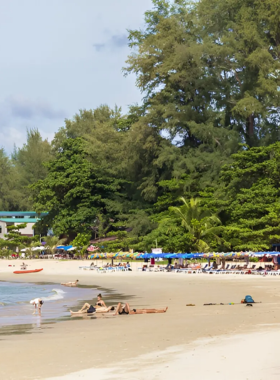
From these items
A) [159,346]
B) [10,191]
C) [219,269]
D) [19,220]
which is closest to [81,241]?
[219,269]

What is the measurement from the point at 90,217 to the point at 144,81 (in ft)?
51.9

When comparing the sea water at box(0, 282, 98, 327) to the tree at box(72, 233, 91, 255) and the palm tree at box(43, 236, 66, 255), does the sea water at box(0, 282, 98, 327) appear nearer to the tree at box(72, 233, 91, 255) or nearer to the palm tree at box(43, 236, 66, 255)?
the tree at box(72, 233, 91, 255)

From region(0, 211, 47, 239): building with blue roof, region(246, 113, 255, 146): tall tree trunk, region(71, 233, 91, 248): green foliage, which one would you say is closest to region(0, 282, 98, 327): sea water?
region(71, 233, 91, 248): green foliage

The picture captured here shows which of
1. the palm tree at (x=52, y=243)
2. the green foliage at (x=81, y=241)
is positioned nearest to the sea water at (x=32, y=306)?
the green foliage at (x=81, y=241)

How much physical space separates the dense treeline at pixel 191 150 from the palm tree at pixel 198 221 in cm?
9

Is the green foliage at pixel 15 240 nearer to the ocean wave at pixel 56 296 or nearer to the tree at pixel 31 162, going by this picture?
the tree at pixel 31 162

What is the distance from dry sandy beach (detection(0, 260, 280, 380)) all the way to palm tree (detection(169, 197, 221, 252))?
2390 cm

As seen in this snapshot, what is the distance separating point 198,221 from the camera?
1800 inches

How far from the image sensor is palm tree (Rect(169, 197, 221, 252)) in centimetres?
4475

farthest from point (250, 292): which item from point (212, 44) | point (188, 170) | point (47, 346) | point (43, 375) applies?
point (212, 44)

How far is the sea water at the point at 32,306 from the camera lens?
55.0ft

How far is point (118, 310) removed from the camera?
1739 centimetres

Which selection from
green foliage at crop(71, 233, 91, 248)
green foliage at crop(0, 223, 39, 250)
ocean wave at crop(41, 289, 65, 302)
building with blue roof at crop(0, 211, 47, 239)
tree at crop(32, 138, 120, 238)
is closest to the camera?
ocean wave at crop(41, 289, 65, 302)

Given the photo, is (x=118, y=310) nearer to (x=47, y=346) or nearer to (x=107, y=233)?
(x=47, y=346)
